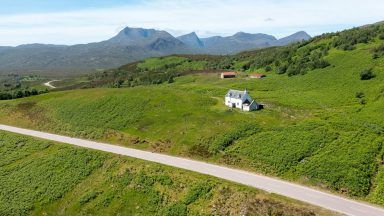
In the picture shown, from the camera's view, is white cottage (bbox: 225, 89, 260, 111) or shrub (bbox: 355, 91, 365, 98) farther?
shrub (bbox: 355, 91, 365, 98)

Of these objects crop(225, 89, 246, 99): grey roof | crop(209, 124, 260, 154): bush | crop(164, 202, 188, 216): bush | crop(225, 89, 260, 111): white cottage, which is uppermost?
crop(225, 89, 246, 99): grey roof

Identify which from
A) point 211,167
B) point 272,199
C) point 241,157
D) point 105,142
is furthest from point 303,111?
point 105,142

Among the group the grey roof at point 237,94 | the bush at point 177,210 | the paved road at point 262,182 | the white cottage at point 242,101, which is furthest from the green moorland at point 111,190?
the grey roof at point 237,94

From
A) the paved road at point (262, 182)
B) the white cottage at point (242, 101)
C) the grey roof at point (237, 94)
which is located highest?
the grey roof at point (237, 94)

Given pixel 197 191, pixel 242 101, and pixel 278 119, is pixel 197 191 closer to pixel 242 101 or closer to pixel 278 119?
pixel 278 119

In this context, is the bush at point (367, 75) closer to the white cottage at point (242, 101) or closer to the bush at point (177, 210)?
the white cottage at point (242, 101)

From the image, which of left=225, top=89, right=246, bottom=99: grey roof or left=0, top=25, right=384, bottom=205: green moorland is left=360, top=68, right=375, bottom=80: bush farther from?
left=225, top=89, right=246, bottom=99: grey roof

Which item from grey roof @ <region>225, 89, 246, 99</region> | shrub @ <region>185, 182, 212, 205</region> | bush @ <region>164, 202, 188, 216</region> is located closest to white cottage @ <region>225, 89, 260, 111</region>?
grey roof @ <region>225, 89, 246, 99</region>
